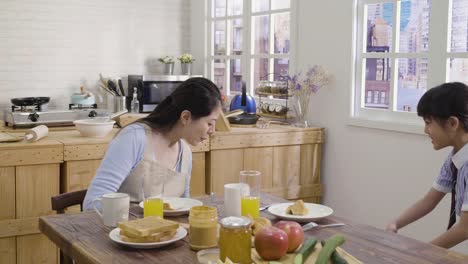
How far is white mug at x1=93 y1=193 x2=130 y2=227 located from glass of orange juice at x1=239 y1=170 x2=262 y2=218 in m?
0.42

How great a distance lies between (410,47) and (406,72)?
6.2 inches

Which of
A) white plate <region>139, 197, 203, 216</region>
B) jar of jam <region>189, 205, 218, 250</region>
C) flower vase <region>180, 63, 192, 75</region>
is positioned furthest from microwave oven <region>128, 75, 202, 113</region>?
jar of jam <region>189, 205, 218, 250</region>

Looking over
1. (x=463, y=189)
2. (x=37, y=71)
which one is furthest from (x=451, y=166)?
(x=37, y=71)

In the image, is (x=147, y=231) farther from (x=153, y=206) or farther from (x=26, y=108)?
(x=26, y=108)

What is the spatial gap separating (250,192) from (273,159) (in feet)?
6.84

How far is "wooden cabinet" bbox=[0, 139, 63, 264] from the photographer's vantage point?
3430 millimetres

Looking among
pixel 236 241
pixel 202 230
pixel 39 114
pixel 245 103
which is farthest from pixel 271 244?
Answer: pixel 39 114

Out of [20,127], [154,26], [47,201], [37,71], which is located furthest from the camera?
[154,26]

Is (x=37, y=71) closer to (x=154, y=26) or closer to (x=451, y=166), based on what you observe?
(x=154, y=26)

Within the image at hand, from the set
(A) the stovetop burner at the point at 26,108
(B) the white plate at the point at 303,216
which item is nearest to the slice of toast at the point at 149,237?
(B) the white plate at the point at 303,216

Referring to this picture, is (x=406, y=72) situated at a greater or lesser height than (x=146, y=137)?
greater

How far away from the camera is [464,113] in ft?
7.93

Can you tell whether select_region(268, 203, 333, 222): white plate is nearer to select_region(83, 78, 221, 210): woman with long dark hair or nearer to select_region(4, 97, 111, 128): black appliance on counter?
select_region(83, 78, 221, 210): woman with long dark hair

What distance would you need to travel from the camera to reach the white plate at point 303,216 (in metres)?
2.24
